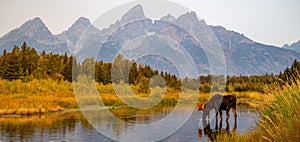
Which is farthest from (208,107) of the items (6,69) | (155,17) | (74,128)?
(6,69)

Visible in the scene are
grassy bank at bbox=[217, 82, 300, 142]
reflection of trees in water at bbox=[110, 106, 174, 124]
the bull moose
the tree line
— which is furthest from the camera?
the tree line

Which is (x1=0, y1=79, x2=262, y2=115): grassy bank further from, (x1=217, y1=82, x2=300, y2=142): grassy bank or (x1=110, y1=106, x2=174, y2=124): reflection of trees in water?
(x1=217, y1=82, x2=300, y2=142): grassy bank

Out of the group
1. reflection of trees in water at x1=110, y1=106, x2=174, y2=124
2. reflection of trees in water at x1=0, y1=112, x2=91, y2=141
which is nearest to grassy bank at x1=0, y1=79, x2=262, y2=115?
reflection of trees in water at x1=110, y1=106, x2=174, y2=124

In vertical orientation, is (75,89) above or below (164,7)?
below

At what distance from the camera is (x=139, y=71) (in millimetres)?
65438

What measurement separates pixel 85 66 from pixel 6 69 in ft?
37.1

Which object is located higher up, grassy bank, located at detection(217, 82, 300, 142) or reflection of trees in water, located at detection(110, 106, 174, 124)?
grassy bank, located at detection(217, 82, 300, 142)

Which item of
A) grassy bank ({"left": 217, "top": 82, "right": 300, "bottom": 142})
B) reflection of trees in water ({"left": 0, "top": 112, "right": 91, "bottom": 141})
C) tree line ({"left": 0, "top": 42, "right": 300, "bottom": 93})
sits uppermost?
tree line ({"left": 0, "top": 42, "right": 300, "bottom": 93})

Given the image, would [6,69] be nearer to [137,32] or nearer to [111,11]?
[137,32]

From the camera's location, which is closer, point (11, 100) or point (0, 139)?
point (0, 139)

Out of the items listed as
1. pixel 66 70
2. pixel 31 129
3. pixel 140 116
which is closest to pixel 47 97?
pixel 140 116

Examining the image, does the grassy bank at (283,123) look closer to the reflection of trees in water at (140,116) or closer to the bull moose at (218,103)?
the bull moose at (218,103)

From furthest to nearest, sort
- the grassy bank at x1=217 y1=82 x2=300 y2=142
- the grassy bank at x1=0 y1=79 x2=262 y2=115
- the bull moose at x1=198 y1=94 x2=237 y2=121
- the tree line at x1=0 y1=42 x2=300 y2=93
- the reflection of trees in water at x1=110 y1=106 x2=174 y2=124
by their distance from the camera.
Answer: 1. the tree line at x1=0 y1=42 x2=300 y2=93
2. the grassy bank at x1=0 y1=79 x2=262 y2=115
3. the reflection of trees in water at x1=110 y1=106 x2=174 y2=124
4. the bull moose at x1=198 y1=94 x2=237 y2=121
5. the grassy bank at x1=217 y1=82 x2=300 y2=142

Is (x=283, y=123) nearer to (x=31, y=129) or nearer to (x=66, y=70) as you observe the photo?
(x=31, y=129)
